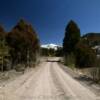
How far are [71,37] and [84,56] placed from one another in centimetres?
1704

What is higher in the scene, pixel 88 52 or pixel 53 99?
pixel 88 52

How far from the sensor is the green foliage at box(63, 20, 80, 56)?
283 ft

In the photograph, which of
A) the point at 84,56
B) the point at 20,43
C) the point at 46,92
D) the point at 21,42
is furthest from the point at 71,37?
the point at 46,92

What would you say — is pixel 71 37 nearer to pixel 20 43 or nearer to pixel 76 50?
pixel 76 50

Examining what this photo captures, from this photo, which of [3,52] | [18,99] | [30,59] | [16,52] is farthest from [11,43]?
[18,99]

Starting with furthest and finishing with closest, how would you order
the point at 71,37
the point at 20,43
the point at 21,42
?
the point at 71,37 < the point at 21,42 < the point at 20,43

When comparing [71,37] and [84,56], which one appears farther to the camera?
[71,37]

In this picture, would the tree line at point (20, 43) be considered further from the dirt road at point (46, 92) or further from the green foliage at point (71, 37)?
the dirt road at point (46, 92)

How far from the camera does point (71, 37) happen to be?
8650cm

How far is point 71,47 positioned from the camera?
86.2 metres

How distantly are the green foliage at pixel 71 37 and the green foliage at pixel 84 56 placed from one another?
1338 centimetres

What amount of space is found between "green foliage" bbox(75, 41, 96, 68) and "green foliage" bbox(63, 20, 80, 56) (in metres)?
13.4

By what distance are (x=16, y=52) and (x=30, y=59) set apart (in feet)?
21.5

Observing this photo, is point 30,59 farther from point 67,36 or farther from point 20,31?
point 67,36
